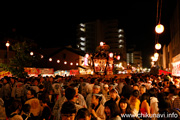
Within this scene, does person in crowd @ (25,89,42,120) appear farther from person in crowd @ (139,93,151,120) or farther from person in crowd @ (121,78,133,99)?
person in crowd @ (139,93,151,120)

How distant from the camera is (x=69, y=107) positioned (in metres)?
2.83

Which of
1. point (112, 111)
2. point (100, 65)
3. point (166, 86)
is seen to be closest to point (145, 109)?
point (112, 111)

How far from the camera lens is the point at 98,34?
2655 inches

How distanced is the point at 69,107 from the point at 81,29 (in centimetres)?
6751

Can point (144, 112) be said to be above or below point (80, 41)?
below

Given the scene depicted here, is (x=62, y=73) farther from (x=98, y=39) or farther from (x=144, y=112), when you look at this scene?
(x=98, y=39)

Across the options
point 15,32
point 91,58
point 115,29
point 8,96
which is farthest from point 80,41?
point 8,96

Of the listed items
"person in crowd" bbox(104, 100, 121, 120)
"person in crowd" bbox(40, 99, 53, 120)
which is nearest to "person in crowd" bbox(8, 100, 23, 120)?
"person in crowd" bbox(40, 99, 53, 120)

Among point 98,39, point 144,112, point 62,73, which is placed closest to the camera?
point 144,112

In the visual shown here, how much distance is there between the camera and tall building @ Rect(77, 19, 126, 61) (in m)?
67.4

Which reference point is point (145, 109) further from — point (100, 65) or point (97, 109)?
point (100, 65)

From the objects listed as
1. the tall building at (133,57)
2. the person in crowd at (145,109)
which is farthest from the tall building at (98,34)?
the person in crowd at (145,109)

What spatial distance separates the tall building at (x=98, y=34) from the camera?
67438 mm

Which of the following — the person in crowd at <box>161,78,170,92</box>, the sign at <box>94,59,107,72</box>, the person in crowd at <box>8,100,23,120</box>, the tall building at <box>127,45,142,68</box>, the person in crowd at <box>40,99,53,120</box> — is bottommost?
the person in crowd at <box>40,99,53,120</box>
